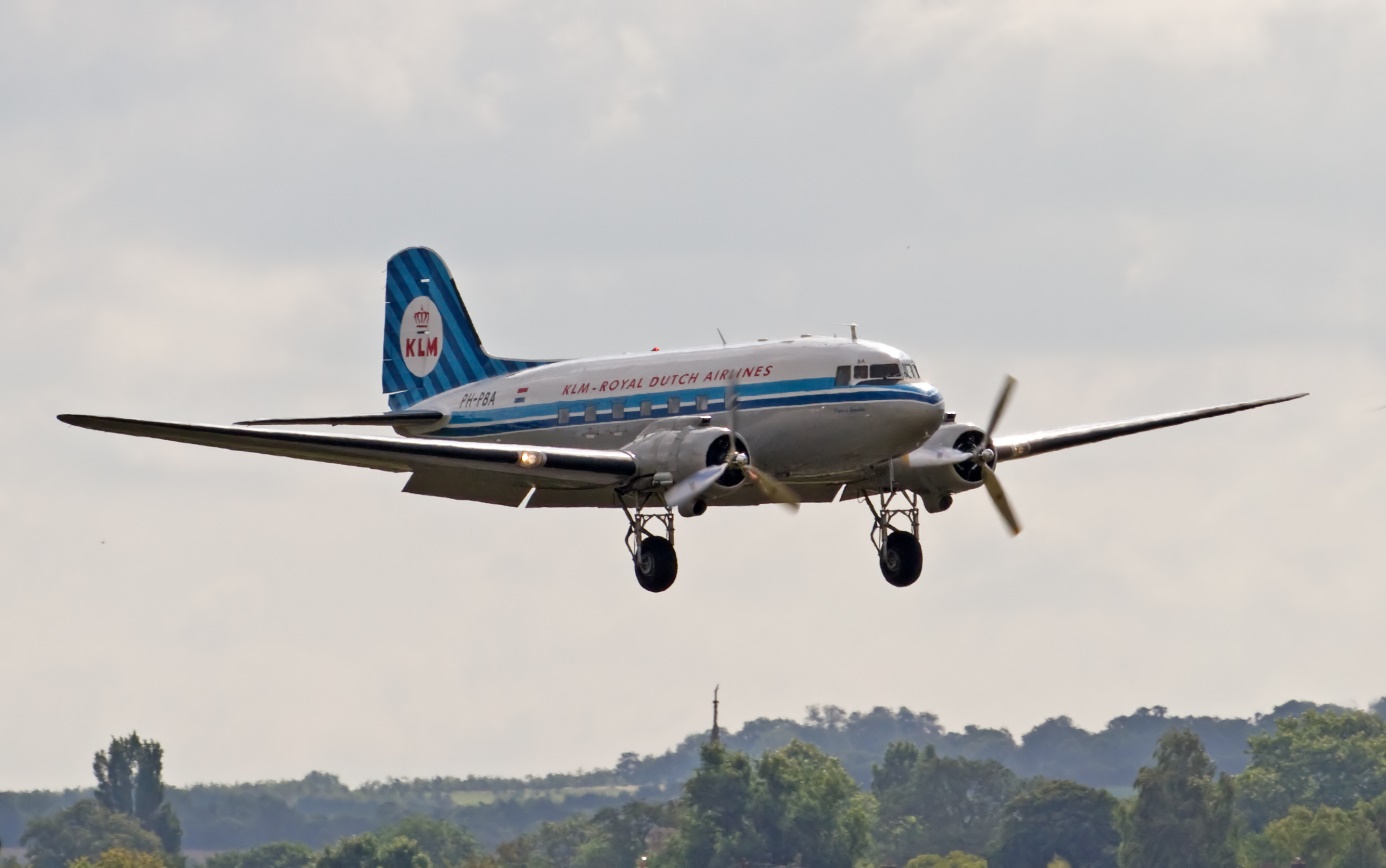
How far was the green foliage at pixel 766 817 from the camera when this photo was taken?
12925cm

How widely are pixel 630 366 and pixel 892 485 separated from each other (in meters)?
5.53

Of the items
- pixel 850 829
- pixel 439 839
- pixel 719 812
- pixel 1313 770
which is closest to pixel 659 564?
pixel 719 812

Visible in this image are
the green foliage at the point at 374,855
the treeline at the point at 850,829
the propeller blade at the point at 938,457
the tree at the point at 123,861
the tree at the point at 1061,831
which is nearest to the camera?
the propeller blade at the point at 938,457

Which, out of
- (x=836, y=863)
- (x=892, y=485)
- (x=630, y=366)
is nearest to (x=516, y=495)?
(x=630, y=366)

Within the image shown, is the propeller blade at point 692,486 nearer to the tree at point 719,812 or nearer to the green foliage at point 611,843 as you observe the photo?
the green foliage at point 611,843

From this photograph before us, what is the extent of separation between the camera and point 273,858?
139250 mm

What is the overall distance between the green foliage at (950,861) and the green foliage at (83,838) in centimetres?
4163

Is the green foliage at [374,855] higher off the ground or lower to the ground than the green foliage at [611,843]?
lower

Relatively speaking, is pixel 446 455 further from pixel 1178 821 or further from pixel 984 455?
pixel 1178 821

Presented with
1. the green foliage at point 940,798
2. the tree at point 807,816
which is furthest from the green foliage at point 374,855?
the green foliage at point 940,798

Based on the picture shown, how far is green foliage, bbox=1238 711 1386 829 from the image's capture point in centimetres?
14625

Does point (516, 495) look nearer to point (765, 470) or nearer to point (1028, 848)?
point (765, 470)

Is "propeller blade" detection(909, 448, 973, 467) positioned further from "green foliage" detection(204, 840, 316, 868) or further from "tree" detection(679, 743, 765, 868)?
"green foliage" detection(204, 840, 316, 868)

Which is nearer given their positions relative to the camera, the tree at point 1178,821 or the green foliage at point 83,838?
the tree at point 1178,821
